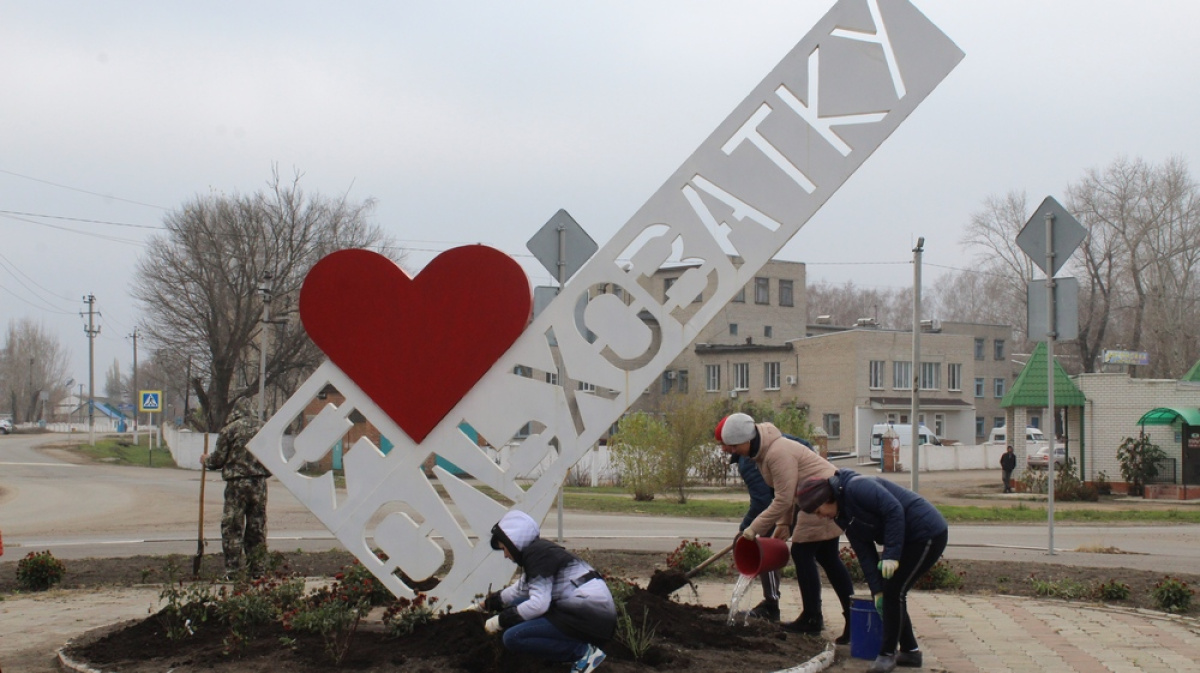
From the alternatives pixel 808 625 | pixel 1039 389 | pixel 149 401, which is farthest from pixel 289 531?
pixel 149 401

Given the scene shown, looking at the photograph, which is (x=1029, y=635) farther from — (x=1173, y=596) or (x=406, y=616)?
(x=406, y=616)

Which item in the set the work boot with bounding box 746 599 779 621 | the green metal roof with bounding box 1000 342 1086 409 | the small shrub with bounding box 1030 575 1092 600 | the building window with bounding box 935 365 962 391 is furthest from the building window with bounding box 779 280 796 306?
the work boot with bounding box 746 599 779 621

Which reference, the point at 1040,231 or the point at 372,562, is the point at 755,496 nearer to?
the point at 372,562

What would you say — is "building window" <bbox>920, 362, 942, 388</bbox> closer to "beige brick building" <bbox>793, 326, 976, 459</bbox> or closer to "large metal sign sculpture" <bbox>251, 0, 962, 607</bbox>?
"beige brick building" <bbox>793, 326, 976, 459</bbox>

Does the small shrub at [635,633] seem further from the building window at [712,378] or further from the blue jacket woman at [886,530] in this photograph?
the building window at [712,378]

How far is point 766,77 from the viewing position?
26.0 feet

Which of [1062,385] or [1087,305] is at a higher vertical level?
[1087,305]

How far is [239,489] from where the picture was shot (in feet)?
34.8

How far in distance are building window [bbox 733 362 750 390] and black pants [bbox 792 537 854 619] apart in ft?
183

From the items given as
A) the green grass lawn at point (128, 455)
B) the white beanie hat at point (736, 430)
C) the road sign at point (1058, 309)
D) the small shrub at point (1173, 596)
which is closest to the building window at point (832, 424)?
the green grass lawn at point (128, 455)

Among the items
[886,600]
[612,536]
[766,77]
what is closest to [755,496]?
[886,600]

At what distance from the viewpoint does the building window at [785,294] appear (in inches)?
2832

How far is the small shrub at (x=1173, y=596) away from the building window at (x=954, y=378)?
55481mm

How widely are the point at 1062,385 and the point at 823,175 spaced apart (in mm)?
25913
